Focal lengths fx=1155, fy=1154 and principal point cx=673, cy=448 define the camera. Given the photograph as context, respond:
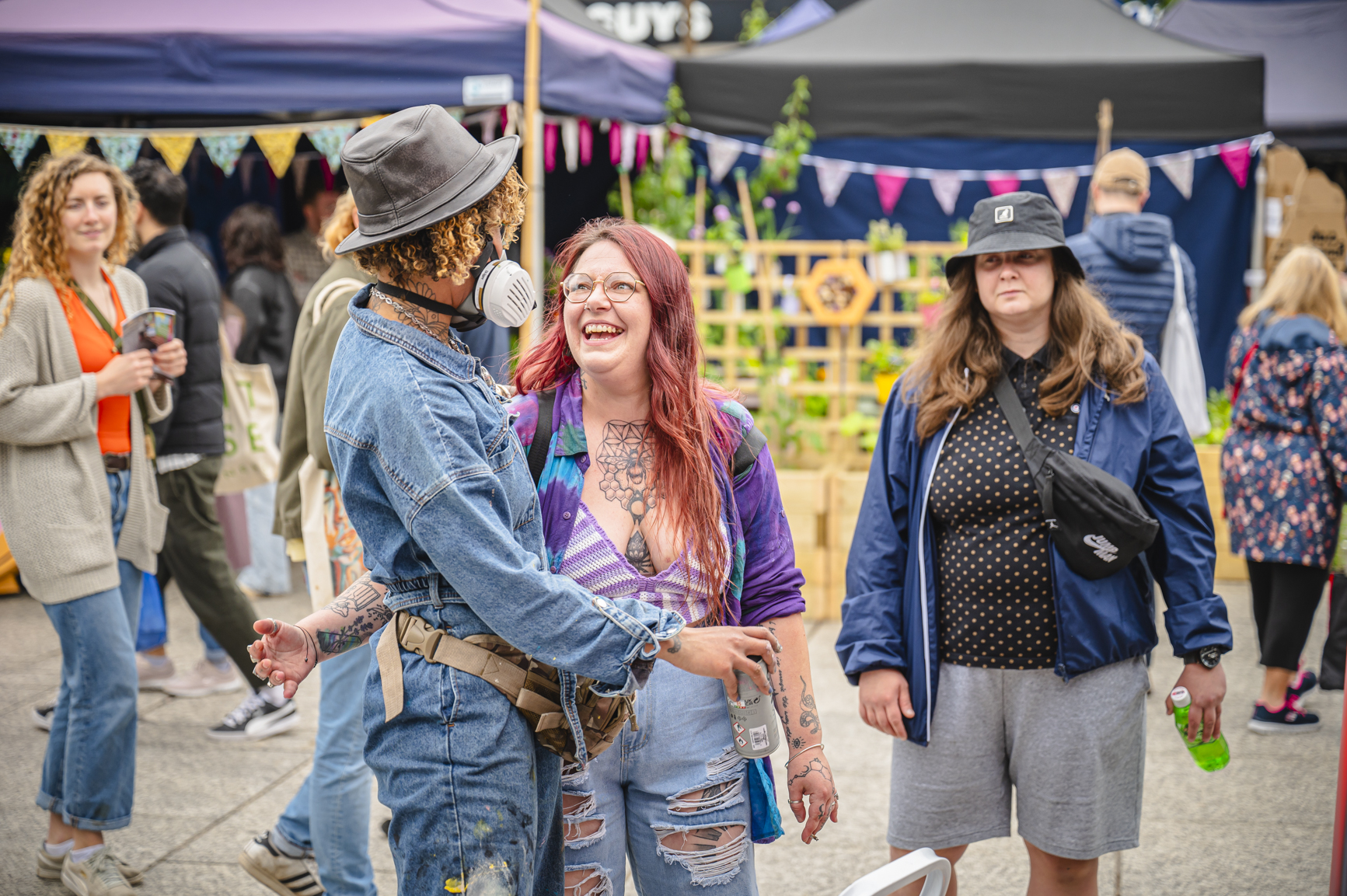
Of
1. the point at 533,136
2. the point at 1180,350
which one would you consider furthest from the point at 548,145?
the point at 1180,350

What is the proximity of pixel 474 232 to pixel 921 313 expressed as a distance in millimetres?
5699

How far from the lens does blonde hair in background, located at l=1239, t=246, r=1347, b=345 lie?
182 inches

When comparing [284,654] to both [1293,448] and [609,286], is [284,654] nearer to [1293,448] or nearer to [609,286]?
[609,286]

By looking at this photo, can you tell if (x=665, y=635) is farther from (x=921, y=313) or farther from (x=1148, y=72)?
(x=1148, y=72)

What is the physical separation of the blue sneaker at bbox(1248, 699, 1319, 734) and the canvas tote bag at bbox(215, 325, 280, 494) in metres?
3.97

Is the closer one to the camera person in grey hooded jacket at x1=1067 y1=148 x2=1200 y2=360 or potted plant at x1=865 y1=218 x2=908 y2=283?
person in grey hooded jacket at x1=1067 y1=148 x2=1200 y2=360

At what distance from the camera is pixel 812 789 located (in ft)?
6.81

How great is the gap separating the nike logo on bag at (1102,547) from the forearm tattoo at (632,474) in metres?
0.91

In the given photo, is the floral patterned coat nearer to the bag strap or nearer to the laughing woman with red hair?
the laughing woman with red hair

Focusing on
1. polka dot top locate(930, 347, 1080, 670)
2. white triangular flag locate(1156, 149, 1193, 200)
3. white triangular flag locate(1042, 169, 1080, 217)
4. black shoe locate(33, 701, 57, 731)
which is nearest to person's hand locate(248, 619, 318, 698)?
polka dot top locate(930, 347, 1080, 670)

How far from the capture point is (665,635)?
5.46ft

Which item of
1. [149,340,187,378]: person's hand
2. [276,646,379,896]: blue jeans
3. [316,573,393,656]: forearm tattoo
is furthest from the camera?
[149,340,187,378]: person's hand

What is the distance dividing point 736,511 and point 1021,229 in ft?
3.09

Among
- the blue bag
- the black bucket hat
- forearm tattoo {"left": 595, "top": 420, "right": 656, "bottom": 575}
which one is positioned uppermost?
the black bucket hat
